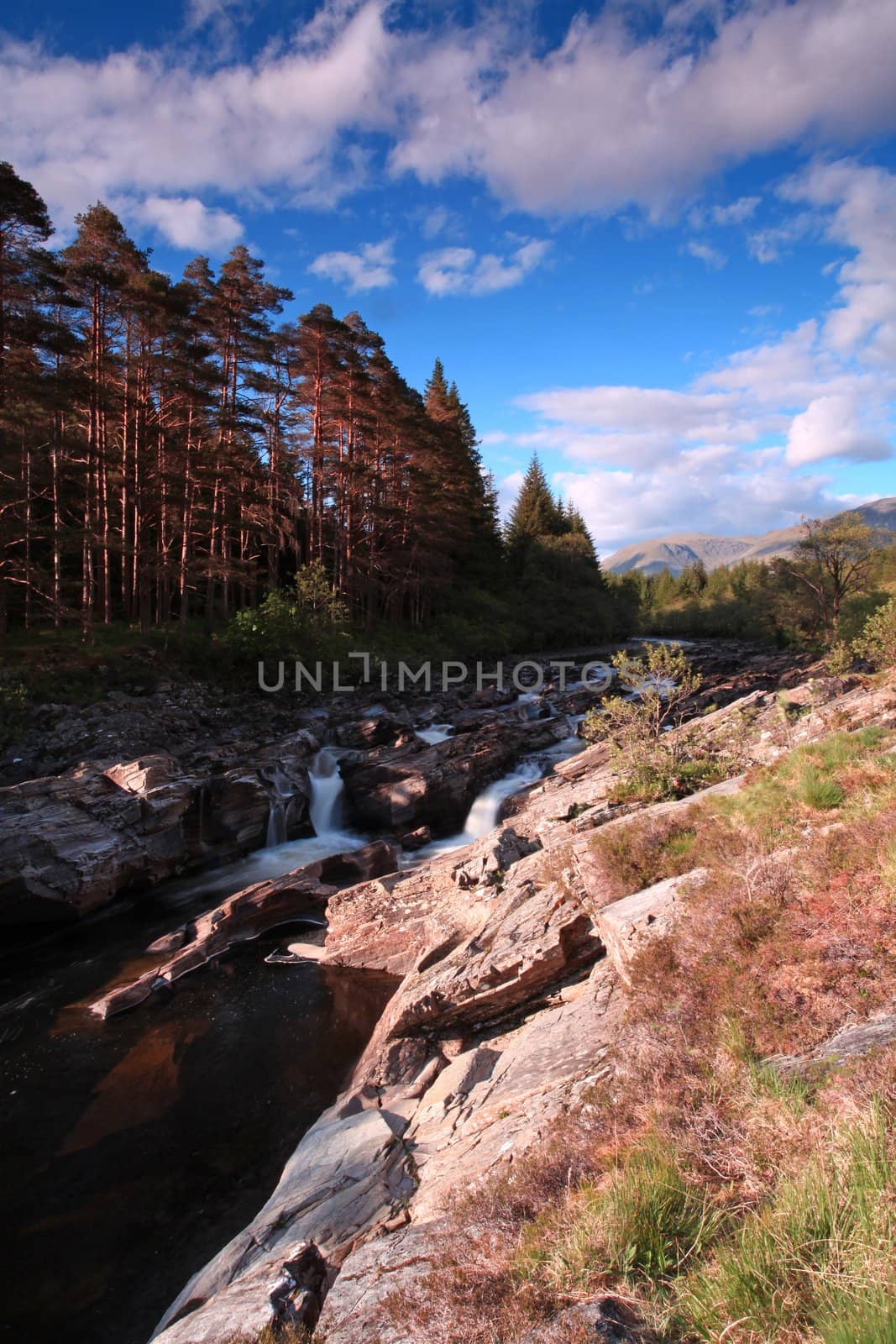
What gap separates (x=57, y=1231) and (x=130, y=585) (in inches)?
1152

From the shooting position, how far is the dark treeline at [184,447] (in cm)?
2216

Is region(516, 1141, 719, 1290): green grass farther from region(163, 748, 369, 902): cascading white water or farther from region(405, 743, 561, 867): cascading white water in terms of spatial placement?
region(163, 748, 369, 902): cascading white water

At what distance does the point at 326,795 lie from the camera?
21.2m

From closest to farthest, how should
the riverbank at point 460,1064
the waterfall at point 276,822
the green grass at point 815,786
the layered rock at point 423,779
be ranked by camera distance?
1. the riverbank at point 460,1064
2. the green grass at point 815,786
3. the waterfall at point 276,822
4. the layered rock at point 423,779

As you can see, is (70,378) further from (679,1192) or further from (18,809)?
(679,1192)

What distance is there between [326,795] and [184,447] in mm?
17275

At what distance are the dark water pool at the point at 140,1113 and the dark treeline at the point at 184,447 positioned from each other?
645 inches

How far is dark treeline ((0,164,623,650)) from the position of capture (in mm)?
22156

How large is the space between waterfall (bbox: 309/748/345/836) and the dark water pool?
659 cm

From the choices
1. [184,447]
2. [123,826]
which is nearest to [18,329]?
[184,447]

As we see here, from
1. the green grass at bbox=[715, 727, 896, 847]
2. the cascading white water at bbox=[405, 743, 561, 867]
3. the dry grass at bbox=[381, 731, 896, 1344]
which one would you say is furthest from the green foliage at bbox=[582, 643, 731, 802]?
the cascading white water at bbox=[405, 743, 561, 867]

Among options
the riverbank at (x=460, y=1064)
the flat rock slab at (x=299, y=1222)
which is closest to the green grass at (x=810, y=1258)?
the riverbank at (x=460, y=1064)

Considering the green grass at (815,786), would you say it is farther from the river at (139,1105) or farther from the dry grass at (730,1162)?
the river at (139,1105)

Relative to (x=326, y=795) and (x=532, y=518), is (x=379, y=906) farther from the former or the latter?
(x=532, y=518)
